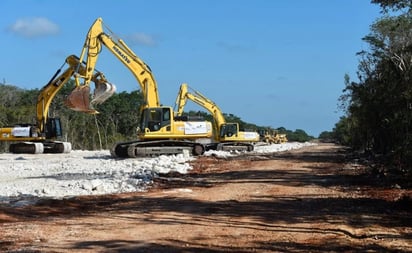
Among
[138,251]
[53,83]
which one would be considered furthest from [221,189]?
[53,83]

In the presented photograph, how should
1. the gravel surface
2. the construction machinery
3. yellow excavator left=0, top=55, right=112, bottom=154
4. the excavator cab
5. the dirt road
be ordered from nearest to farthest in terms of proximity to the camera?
the dirt road < the gravel surface < the excavator cab < yellow excavator left=0, top=55, right=112, bottom=154 < the construction machinery

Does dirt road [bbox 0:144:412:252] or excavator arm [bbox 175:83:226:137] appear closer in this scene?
dirt road [bbox 0:144:412:252]

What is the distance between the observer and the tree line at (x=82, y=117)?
55500mm

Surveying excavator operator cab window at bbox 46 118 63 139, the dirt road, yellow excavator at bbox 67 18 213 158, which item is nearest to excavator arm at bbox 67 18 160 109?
yellow excavator at bbox 67 18 213 158

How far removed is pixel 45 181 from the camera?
1744 cm

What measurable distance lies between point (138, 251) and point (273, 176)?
→ 1215cm

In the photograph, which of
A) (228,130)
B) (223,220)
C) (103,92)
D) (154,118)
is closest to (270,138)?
(228,130)

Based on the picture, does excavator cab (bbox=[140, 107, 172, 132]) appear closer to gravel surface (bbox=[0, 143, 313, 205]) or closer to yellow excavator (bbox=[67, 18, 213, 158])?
yellow excavator (bbox=[67, 18, 213, 158])

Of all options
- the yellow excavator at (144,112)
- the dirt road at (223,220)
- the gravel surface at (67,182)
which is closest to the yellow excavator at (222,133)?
the yellow excavator at (144,112)

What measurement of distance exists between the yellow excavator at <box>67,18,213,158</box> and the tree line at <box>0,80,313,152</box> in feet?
43.1

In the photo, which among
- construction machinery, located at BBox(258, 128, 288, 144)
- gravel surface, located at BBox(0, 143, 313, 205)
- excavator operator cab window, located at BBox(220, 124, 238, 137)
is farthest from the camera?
construction machinery, located at BBox(258, 128, 288, 144)

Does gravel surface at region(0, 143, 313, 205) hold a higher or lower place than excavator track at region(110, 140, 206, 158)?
lower

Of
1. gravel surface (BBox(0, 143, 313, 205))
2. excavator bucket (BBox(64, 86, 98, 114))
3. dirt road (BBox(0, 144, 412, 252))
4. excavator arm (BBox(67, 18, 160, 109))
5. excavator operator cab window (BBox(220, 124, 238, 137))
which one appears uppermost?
excavator arm (BBox(67, 18, 160, 109))

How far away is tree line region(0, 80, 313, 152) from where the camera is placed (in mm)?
55500
